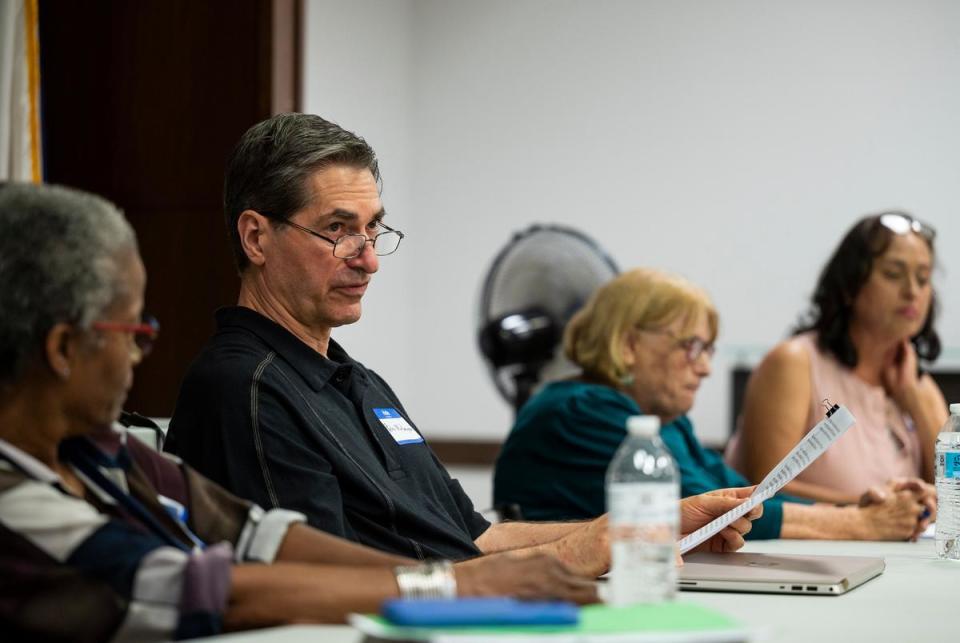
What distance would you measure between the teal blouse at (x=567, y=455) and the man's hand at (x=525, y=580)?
138 cm

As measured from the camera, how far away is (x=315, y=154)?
196 centimetres

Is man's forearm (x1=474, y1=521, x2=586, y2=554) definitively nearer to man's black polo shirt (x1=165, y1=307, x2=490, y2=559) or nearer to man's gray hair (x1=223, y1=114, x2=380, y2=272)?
man's black polo shirt (x1=165, y1=307, x2=490, y2=559)

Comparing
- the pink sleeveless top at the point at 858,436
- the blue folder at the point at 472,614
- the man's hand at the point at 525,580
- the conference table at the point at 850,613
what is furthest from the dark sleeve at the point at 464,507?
the pink sleeveless top at the point at 858,436

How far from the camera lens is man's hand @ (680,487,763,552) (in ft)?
6.44

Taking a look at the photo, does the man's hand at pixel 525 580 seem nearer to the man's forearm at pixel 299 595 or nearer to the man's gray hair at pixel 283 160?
the man's forearm at pixel 299 595

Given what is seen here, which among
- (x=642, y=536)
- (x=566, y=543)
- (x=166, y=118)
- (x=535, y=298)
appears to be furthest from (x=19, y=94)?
(x=642, y=536)

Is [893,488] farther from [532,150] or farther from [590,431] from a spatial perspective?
[532,150]

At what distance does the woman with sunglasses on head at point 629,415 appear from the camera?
103 inches

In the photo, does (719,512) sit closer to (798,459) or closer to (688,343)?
(798,459)

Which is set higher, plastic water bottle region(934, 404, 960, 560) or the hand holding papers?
the hand holding papers

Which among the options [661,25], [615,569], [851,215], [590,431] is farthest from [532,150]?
[615,569]

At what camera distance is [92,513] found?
1.24 m

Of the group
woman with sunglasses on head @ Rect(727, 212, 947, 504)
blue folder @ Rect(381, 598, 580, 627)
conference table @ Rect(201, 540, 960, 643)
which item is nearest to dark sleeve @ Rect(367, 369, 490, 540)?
conference table @ Rect(201, 540, 960, 643)

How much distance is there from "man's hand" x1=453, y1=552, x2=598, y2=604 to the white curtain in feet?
8.26
